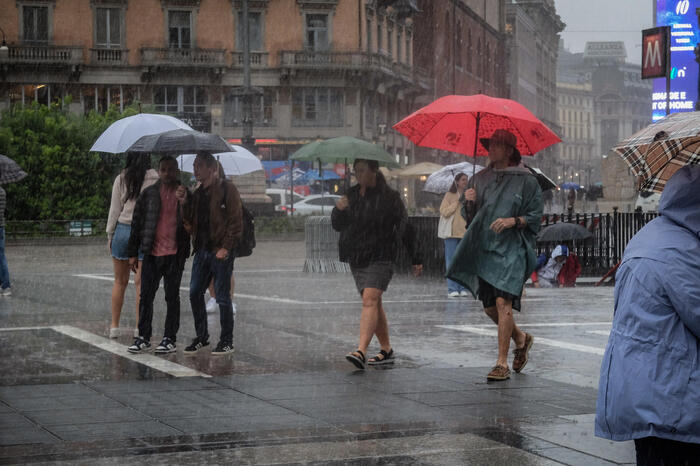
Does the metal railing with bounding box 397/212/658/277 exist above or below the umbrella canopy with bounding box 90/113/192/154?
below

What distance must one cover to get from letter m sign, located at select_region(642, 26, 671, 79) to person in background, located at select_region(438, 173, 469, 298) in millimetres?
8331

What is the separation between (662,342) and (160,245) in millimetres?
7262

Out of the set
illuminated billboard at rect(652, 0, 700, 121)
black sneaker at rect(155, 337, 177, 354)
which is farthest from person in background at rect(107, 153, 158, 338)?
illuminated billboard at rect(652, 0, 700, 121)

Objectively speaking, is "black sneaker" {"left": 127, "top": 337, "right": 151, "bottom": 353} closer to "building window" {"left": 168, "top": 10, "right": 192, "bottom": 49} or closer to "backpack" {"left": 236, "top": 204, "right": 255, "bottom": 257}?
"backpack" {"left": 236, "top": 204, "right": 255, "bottom": 257}

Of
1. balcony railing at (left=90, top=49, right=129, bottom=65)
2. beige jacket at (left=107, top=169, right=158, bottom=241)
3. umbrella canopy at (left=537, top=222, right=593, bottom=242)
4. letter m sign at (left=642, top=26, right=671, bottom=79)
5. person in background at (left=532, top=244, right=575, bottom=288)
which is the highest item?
balcony railing at (left=90, top=49, right=129, bottom=65)

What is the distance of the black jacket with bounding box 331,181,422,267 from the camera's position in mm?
9562

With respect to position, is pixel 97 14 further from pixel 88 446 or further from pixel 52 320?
pixel 88 446

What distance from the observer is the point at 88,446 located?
6410 mm

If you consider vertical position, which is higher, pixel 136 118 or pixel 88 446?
pixel 136 118

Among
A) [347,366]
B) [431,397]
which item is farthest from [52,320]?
[431,397]

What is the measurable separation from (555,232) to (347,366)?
35.6ft

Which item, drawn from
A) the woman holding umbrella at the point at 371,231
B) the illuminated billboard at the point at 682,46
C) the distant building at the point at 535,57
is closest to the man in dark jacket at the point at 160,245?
the woman holding umbrella at the point at 371,231

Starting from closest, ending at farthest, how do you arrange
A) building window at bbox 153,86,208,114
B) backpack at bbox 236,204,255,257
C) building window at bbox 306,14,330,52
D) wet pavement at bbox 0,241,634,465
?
wet pavement at bbox 0,241,634,465 < backpack at bbox 236,204,255,257 < building window at bbox 153,86,208,114 < building window at bbox 306,14,330,52

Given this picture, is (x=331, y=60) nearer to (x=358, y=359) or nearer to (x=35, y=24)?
(x=35, y=24)
